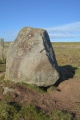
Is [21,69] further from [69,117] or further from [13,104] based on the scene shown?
[69,117]

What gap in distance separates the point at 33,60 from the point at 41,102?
8.01 ft

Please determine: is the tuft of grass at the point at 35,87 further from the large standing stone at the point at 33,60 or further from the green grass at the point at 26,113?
the green grass at the point at 26,113

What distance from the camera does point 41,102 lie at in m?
10.1

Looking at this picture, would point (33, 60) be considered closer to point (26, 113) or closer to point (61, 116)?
point (26, 113)

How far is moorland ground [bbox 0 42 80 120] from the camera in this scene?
8.82 m

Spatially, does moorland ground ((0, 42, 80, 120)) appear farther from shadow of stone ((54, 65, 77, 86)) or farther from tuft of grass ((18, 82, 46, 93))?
shadow of stone ((54, 65, 77, 86))

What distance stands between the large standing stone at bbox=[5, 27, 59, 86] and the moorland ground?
0.42 meters

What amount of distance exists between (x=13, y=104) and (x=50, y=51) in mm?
4106

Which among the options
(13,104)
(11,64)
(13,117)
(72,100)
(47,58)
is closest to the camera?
(13,117)

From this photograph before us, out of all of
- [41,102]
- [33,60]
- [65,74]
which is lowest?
[41,102]

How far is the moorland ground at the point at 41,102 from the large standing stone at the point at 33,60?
0.42m

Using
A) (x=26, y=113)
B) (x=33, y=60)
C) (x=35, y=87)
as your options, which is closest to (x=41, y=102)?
(x=26, y=113)

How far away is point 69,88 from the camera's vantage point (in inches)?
465

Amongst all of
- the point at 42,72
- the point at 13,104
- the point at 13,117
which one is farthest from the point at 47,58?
the point at 13,117
